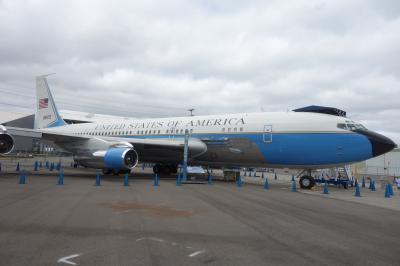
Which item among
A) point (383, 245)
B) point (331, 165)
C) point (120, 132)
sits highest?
point (120, 132)

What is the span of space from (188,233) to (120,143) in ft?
44.2

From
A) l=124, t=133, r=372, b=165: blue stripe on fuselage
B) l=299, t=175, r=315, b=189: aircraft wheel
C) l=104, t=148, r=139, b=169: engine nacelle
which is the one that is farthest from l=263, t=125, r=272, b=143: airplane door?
l=104, t=148, r=139, b=169: engine nacelle

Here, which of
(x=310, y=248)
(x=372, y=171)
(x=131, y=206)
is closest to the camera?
(x=310, y=248)

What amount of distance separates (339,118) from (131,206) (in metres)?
12.1

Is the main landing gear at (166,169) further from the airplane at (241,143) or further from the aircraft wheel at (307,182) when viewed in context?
the aircraft wheel at (307,182)

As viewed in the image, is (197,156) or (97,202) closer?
(97,202)

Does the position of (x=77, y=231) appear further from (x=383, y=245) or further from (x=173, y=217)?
(x=383, y=245)

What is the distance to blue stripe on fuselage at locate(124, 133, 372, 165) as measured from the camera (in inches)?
640

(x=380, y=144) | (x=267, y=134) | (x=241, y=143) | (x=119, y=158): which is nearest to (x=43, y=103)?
(x=119, y=158)

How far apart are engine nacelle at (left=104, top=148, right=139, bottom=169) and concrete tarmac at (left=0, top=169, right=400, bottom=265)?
Result: 7035mm

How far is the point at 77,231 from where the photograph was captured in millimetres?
6441

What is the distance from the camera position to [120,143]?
63.3 feet

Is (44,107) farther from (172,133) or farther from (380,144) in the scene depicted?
(380,144)

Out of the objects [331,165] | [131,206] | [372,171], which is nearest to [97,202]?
[131,206]
